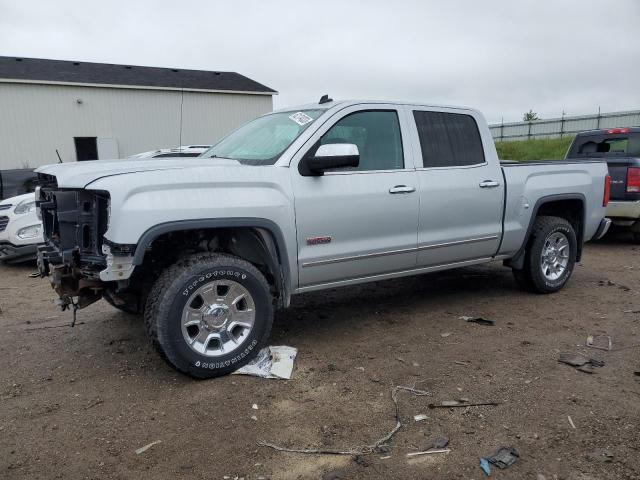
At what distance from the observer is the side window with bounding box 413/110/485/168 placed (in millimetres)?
4758

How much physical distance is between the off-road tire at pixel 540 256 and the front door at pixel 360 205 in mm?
1702

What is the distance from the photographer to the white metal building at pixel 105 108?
2150 cm

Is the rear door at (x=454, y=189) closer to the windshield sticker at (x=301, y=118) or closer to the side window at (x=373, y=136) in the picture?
the side window at (x=373, y=136)

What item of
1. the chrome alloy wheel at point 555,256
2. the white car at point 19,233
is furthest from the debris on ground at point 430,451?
the white car at point 19,233

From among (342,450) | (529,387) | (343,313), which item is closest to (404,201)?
(343,313)

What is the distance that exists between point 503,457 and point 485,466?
137 mm

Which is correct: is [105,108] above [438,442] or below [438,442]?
above

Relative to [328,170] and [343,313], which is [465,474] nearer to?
[328,170]

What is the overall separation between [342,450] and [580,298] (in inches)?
155

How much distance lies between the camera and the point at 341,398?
343 cm

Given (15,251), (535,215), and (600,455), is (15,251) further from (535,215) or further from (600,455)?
(600,455)

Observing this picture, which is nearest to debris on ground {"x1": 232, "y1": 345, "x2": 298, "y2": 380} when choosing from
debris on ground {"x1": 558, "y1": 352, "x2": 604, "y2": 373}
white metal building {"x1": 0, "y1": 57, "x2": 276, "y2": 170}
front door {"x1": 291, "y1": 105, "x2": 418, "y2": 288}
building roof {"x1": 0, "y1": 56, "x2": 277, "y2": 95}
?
front door {"x1": 291, "y1": 105, "x2": 418, "y2": 288}

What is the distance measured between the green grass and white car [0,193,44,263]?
21.2 meters

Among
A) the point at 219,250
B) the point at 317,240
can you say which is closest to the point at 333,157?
the point at 317,240
